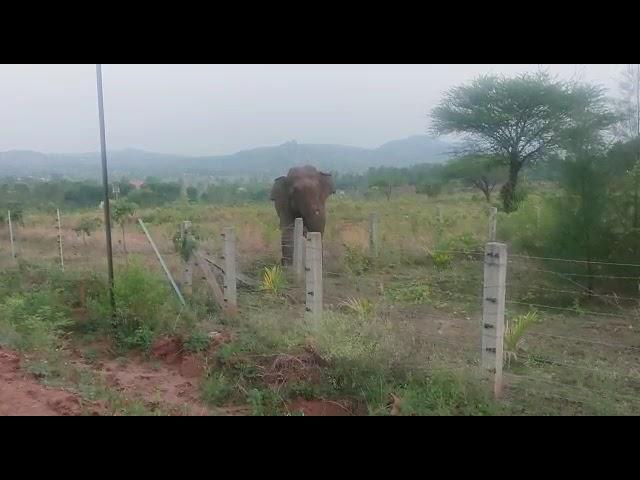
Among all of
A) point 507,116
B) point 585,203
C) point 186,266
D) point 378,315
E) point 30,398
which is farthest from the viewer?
point 507,116

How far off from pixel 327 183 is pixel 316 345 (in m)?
8.20

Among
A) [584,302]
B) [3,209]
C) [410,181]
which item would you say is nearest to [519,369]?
[584,302]

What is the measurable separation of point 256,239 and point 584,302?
22.7 feet

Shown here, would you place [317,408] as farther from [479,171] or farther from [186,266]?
[479,171]

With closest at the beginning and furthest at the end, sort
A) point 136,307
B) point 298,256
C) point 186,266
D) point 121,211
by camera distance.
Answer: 1. point 136,307
2. point 186,266
3. point 121,211
4. point 298,256

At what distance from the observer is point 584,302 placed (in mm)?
8016

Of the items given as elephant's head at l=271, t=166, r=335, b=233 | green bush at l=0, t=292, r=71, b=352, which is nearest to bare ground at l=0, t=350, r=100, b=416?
green bush at l=0, t=292, r=71, b=352

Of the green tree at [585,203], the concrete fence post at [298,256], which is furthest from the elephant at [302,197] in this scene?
the green tree at [585,203]

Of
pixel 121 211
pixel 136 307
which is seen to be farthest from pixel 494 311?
pixel 121 211

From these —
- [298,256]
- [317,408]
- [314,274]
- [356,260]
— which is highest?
[314,274]

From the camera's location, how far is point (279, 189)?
12.6m

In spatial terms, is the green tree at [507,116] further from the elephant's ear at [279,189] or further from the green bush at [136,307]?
the green bush at [136,307]
